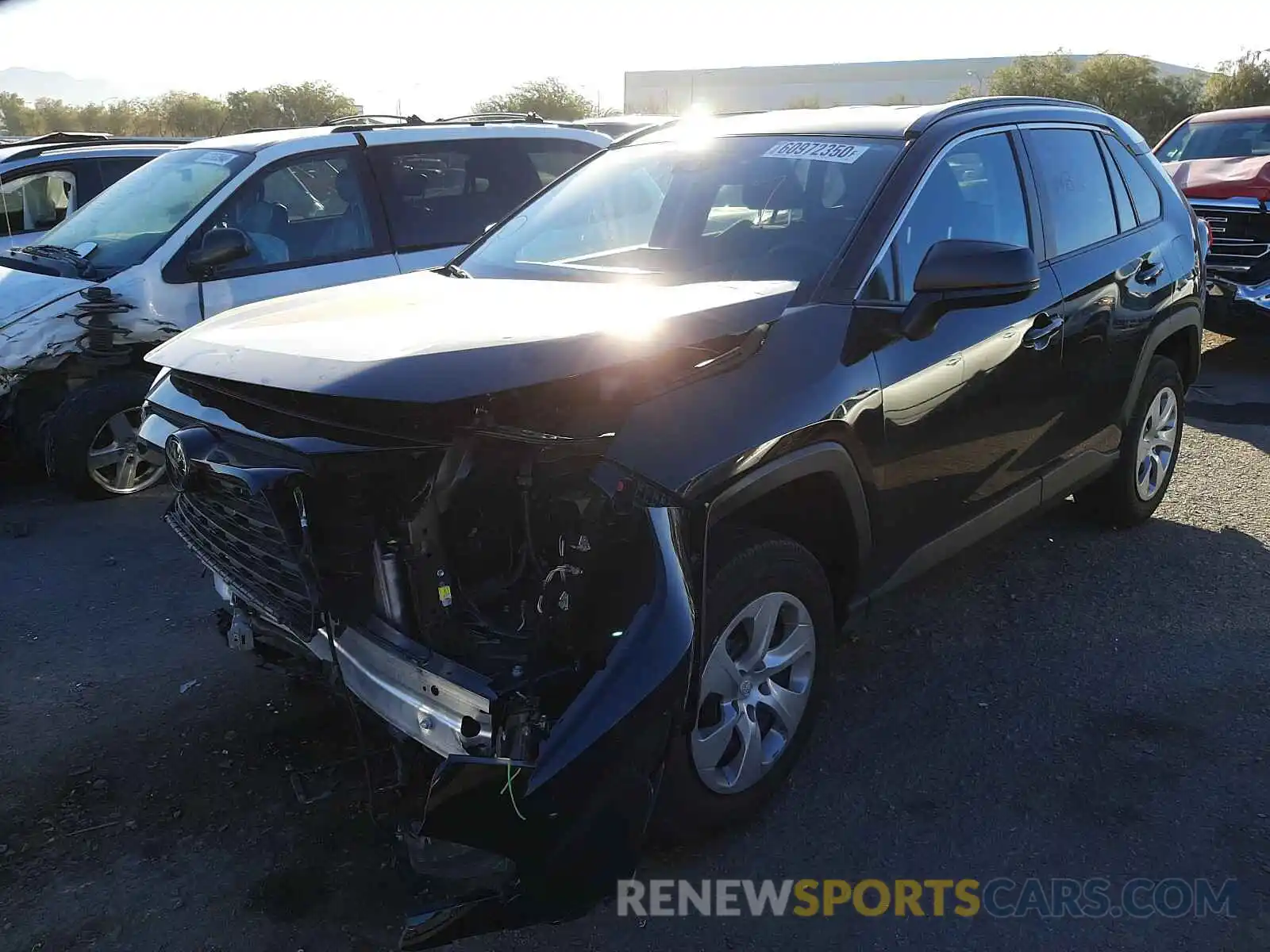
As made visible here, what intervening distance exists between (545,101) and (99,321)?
40.3 m

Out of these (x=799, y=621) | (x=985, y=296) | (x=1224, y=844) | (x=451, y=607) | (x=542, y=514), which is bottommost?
(x=1224, y=844)

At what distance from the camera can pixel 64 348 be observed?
18.2ft

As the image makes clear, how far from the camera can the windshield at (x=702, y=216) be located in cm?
341

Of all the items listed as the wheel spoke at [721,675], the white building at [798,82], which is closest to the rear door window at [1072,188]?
the wheel spoke at [721,675]

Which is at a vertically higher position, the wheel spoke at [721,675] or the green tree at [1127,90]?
the green tree at [1127,90]

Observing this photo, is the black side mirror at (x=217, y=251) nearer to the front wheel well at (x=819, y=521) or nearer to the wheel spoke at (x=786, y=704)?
the front wheel well at (x=819, y=521)

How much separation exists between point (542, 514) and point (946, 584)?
270 cm

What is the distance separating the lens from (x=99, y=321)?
18.4 feet

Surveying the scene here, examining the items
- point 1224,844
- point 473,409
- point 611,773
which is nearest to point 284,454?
point 473,409

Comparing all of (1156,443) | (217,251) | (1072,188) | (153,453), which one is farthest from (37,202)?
(1156,443)

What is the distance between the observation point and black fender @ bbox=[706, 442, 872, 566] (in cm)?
266

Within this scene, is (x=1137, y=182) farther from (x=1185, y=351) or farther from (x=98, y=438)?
(x=98, y=438)

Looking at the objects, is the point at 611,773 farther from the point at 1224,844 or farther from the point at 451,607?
the point at 1224,844

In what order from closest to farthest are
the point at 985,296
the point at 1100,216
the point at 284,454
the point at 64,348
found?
the point at 284,454 → the point at 985,296 → the point at 1100,216 → the point at 64,348
